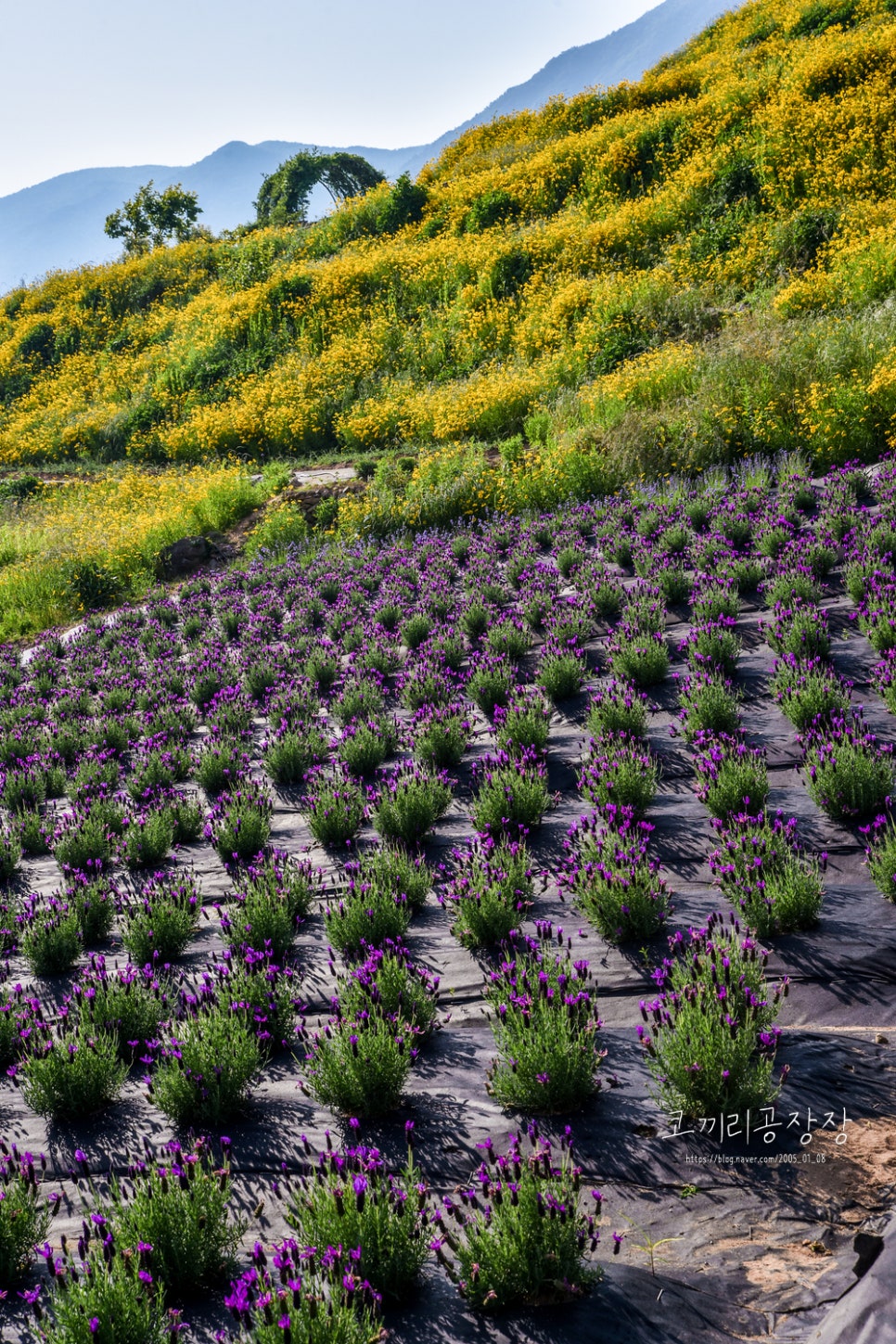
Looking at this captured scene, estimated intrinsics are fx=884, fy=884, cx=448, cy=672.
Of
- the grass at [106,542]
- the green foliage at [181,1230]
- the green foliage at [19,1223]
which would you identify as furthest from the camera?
the grass at [106,542]

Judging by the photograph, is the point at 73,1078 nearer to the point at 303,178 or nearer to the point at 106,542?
the point at 106,542

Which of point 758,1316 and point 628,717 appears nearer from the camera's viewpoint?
point 758,1316

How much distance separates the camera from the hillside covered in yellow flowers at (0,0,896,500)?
10984 millimetres

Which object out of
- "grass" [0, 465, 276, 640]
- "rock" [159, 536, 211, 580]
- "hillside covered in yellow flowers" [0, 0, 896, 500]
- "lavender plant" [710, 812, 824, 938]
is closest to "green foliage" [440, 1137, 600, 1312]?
"lavender plant" [710, 812, 824, 938]

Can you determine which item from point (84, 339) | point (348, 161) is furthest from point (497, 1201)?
point (348, 161)

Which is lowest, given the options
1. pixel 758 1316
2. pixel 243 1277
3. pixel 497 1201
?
pixel 758 1316

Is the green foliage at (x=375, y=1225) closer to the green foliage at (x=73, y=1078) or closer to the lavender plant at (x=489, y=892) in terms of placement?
the green foliage at (x=73, y=1078)

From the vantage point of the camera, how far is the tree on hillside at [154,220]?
4388 cm

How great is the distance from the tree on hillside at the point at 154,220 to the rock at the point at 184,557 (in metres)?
36.0

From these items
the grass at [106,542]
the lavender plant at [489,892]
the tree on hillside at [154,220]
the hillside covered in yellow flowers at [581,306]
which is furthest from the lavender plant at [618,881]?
the tree on hillside at [154,220]

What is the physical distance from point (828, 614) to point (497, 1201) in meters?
5.09

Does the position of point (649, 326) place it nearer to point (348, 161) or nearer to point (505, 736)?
point (505, 736)

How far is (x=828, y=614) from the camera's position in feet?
20.8

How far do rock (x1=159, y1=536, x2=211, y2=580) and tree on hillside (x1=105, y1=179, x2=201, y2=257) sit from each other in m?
36.0
